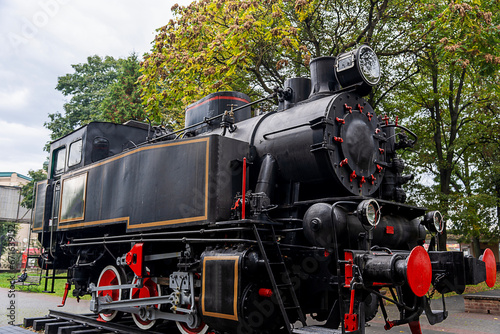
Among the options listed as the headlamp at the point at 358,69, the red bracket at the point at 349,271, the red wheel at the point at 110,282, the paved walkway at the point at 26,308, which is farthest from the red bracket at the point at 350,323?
the paved walkway at the point at 26,308

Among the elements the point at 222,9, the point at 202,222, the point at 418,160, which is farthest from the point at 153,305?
the point at 418,160

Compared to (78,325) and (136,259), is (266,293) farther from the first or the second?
(78,325)

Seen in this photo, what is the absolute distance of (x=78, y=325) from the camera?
21.9ft

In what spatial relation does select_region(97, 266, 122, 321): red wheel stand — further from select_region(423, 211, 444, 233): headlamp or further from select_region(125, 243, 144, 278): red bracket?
select_region(423, 211, 444, 233): headlamp

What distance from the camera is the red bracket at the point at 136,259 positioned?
17.7 ft

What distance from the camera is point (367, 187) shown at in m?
4.88

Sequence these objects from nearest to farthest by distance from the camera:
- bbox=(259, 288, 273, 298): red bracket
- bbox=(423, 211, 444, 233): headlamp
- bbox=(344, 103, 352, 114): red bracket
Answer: bbox=(259, 288, 273, 298): red bracket, bbox=(344, 103, 352, 114): red bracket, bbox=(423, 211, 444, 233): headlamp

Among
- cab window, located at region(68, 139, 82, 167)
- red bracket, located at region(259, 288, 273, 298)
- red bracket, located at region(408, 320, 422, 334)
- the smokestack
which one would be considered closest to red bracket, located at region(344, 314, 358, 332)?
red bracket, located at region(259, 288, 273, 298)

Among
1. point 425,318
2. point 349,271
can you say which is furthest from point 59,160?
point 425,318

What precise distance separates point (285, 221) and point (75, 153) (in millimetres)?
4902

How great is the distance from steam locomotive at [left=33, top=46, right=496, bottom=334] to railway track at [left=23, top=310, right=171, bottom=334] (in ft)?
0.81

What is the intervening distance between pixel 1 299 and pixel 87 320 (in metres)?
6.20

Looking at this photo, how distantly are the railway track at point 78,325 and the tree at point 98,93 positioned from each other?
451 inches

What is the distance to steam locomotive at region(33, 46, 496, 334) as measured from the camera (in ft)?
13.2
